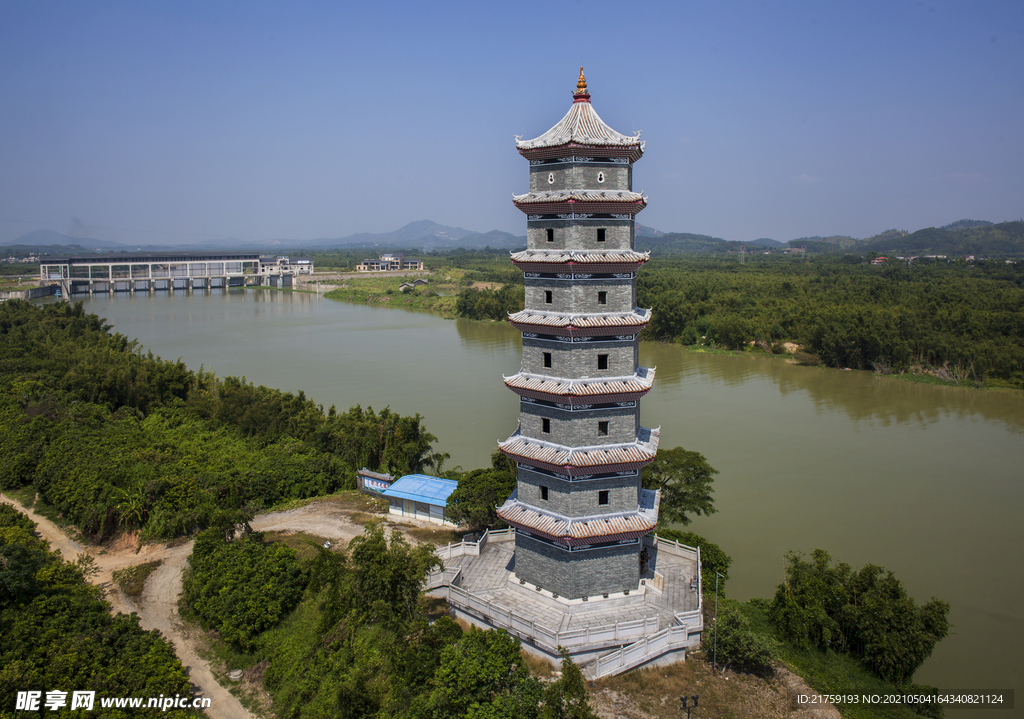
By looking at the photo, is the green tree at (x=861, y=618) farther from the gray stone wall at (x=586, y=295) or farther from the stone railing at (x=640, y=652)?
the gray stone wall at (x=586, y=295)

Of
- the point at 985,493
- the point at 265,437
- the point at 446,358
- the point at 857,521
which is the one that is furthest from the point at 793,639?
the point at 446,358

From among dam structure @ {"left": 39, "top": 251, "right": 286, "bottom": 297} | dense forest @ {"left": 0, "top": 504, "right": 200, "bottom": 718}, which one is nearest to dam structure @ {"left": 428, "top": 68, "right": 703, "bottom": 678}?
dense forest @ {"left": 0, "top": 504, "right": 200, "bottom": 718}

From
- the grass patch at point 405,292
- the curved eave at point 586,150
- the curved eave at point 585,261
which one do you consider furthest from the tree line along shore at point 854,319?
the curved eave at point 586,150

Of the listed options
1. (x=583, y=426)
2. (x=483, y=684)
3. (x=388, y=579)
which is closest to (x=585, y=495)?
(x=583, y=426)

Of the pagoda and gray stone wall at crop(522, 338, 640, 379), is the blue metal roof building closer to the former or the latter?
the pagoda

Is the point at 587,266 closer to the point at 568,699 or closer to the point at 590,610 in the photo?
the point at 590,610

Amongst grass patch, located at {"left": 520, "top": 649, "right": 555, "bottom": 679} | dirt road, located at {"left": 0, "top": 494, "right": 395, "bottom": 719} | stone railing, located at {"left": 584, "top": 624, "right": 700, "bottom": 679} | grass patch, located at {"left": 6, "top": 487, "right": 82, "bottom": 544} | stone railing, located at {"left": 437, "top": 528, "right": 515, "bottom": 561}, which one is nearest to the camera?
stone railing, located at {"left": 584, "top": 624, "right": 700, "bottom": 679}
